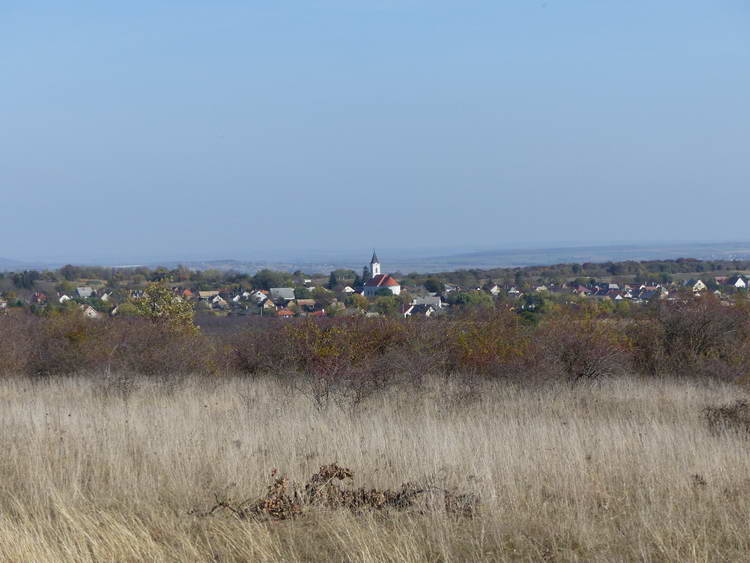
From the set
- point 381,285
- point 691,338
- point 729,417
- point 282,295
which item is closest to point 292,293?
point 282,295

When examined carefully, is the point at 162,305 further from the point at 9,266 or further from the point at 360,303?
the point at 9,266

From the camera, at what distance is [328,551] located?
19.1 feet

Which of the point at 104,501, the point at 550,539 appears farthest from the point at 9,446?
the point at 550,539

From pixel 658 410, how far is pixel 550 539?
6994mm

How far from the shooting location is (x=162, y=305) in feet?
84.7

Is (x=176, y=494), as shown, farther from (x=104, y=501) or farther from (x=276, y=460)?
(x=276, y=460)

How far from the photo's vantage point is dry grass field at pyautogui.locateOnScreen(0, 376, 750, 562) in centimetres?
576

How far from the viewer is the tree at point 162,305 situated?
24891 mm

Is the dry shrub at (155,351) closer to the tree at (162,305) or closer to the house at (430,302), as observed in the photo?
the tree at (162,305)

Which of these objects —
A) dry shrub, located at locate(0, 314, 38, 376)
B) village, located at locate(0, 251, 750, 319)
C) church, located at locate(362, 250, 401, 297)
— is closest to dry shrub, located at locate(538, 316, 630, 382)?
village, located at locate(0, 251, 750, 319)

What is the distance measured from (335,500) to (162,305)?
20.0 meters

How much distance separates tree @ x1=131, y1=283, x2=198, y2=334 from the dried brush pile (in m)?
17.5

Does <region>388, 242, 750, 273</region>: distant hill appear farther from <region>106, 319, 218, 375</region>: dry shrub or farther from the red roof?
<region>106, 319, 218, 375</region>: dry shrub

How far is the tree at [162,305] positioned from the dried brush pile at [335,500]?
1748 cm
